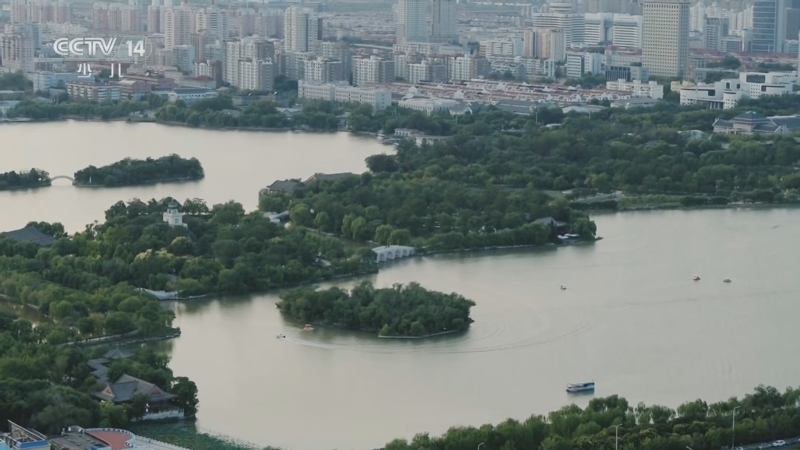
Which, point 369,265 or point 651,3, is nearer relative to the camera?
point 369,265

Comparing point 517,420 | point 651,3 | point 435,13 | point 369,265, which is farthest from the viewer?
point 435,13

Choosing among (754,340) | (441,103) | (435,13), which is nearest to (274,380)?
(754,340)

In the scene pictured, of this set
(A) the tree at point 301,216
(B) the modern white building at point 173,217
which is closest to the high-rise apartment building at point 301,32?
(A) the tree at point 301,216

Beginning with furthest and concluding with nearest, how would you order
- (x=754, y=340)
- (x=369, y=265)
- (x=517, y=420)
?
(x=369, y=265) → (x=754, y=340) → (x=517, y=420)

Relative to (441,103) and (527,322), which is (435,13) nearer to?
(441,103)

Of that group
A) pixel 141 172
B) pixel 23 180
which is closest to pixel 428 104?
pixel 141 172

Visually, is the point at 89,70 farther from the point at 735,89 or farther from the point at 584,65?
the point at 735,89

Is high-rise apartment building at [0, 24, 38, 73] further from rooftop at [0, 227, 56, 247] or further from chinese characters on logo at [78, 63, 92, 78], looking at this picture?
rooftop at [0, 227, 56, 247]
